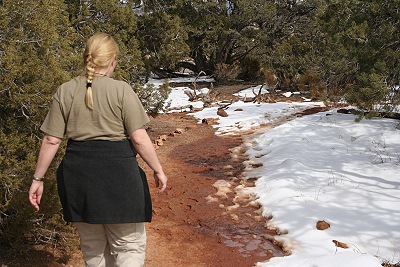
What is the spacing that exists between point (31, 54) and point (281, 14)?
1921 centimetres

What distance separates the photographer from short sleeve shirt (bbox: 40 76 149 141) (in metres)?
2.51

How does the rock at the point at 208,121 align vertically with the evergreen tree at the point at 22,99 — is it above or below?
below

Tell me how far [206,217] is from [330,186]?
6.27 feet

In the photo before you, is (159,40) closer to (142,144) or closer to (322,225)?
(322,225)

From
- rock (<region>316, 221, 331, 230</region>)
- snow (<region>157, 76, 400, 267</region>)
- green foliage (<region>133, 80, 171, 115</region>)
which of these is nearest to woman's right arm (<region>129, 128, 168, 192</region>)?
snow (<region>157, 76, 400, 267</region>)

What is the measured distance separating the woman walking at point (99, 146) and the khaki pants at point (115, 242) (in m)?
0.04

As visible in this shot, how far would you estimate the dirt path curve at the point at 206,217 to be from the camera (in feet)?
14.7

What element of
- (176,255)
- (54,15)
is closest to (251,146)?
(176,255)

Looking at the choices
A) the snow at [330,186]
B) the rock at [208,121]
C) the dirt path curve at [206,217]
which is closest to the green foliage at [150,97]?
the dirt path curve at [206,217]

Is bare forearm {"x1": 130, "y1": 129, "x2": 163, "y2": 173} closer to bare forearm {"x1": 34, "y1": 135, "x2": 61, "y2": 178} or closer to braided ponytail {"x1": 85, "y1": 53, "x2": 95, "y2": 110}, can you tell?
braided ponytail {"x1": 85, "y1": 53, "x2": 95, "y2": 110}

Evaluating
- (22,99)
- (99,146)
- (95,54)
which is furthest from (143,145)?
(22,99)

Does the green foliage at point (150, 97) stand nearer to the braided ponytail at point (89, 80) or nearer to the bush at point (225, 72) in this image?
the braided ponytail at point (89, 80)

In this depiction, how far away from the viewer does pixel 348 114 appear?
10555 mm

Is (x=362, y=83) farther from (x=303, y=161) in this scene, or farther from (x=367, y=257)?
(x=367, y=257)
